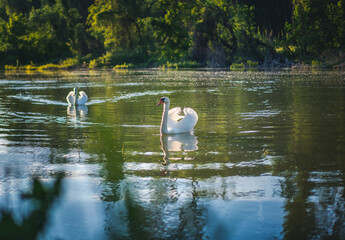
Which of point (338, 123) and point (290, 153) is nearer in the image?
point (290, 153)

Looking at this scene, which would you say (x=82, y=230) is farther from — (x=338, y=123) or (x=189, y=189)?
(x=338, y=123)

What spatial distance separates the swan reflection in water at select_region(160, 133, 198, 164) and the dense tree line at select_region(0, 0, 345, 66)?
47340mm

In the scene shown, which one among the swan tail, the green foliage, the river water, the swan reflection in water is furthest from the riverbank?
the swan reflection in water

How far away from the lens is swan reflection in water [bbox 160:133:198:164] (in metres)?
9.91

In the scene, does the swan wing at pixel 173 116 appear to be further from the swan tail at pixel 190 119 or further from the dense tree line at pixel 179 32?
the dense tree line at pixel 179 32

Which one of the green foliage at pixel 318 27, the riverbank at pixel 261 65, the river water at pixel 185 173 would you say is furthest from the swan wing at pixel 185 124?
the green foliage at pixel 318 27

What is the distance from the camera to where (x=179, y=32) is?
69.6 m

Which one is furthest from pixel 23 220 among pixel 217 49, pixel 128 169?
pixel 217 49

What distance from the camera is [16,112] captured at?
1780 centimetres

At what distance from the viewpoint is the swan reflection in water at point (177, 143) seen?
32.5ft

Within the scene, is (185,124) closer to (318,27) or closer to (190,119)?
(190,119)

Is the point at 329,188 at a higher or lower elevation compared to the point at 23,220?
lower

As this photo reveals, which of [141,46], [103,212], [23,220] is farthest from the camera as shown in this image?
[141,46]

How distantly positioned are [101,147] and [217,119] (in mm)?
5333
